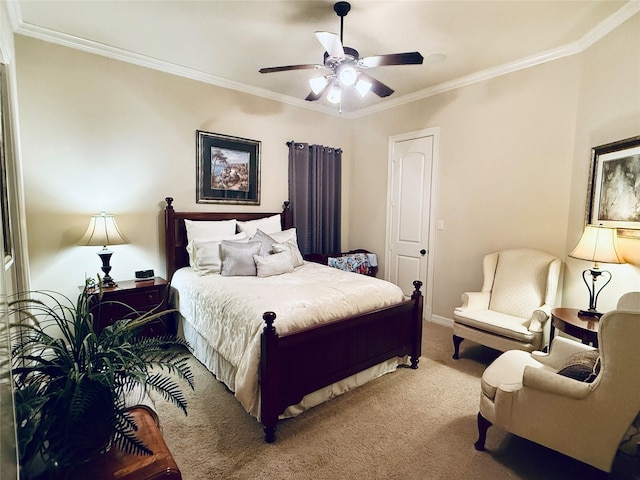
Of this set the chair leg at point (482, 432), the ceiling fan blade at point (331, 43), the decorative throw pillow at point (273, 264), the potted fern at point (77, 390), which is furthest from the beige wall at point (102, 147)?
the chair leg at point (482, 432)

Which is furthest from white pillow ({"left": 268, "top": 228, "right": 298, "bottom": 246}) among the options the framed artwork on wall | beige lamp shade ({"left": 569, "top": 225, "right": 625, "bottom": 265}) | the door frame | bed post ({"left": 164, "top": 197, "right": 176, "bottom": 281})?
the framed artwork on wall

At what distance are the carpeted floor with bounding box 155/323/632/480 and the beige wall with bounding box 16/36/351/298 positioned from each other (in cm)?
170

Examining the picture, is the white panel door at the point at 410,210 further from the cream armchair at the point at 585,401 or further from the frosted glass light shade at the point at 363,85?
the cream armchair at the point at 585,401

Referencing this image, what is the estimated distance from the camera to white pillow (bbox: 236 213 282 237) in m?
3.77

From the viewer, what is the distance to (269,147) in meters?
4.23

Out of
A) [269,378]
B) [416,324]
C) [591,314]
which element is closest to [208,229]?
[269,378]

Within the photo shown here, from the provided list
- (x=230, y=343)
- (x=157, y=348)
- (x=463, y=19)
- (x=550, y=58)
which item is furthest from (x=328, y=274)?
(x=550, y=58)

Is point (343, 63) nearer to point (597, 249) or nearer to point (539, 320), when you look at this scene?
point (597, 249)

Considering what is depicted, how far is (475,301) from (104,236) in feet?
11.5

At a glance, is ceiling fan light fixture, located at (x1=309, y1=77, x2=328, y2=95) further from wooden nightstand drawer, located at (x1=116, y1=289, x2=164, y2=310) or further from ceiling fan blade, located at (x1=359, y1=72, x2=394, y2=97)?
wooden nightstand drawer, located at (x1=116, y1=289, x2=164, y2=310)

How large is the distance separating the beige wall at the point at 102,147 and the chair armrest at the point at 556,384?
3.38 metres

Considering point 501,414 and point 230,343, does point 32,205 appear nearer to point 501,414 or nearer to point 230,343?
point 230,343

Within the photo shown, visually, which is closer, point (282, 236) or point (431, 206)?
point (282, 236)

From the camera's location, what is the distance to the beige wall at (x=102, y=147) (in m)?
2.81
